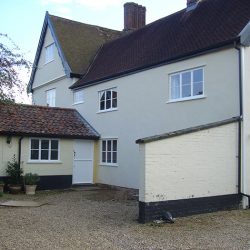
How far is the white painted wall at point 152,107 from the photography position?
14.0m

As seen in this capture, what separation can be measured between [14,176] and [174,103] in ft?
26.3

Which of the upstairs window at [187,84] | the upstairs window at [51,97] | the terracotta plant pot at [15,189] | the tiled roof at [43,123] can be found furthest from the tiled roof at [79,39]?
the upstairs window at [187,84]

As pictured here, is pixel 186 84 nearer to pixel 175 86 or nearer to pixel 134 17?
pixel 175 86

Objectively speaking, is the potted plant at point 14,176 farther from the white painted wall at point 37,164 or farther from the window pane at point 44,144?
the window pane at point 44,144

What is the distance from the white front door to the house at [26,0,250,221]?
53 cm

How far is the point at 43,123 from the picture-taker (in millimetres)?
20484

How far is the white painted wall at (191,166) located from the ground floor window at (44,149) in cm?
996

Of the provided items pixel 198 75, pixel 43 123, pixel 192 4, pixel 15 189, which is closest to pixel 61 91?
pixel 43 123

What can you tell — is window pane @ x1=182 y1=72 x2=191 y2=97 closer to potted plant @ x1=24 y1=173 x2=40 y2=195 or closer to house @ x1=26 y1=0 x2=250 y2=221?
house @ x1=26 y1=0 x2=250 y2=221

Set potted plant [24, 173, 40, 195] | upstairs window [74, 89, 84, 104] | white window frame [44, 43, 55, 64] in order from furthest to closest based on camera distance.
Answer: white window frame [44, 43, 55, 64], upstairs window [74, 89, 84, 104], potted plant [24, 173, 40, 195]

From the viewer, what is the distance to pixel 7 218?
11.1 m

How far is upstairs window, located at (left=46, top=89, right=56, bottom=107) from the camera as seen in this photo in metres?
26.8

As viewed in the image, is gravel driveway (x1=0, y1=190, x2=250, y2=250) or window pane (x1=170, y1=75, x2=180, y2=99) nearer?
gravel driveway (x1=0, y1=190, x2=250, y2=250)

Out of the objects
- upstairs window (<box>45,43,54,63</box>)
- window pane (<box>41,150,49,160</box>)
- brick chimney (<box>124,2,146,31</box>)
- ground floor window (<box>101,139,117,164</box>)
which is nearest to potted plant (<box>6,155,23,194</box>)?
window pane (<box>41,150,49,160</box>)
